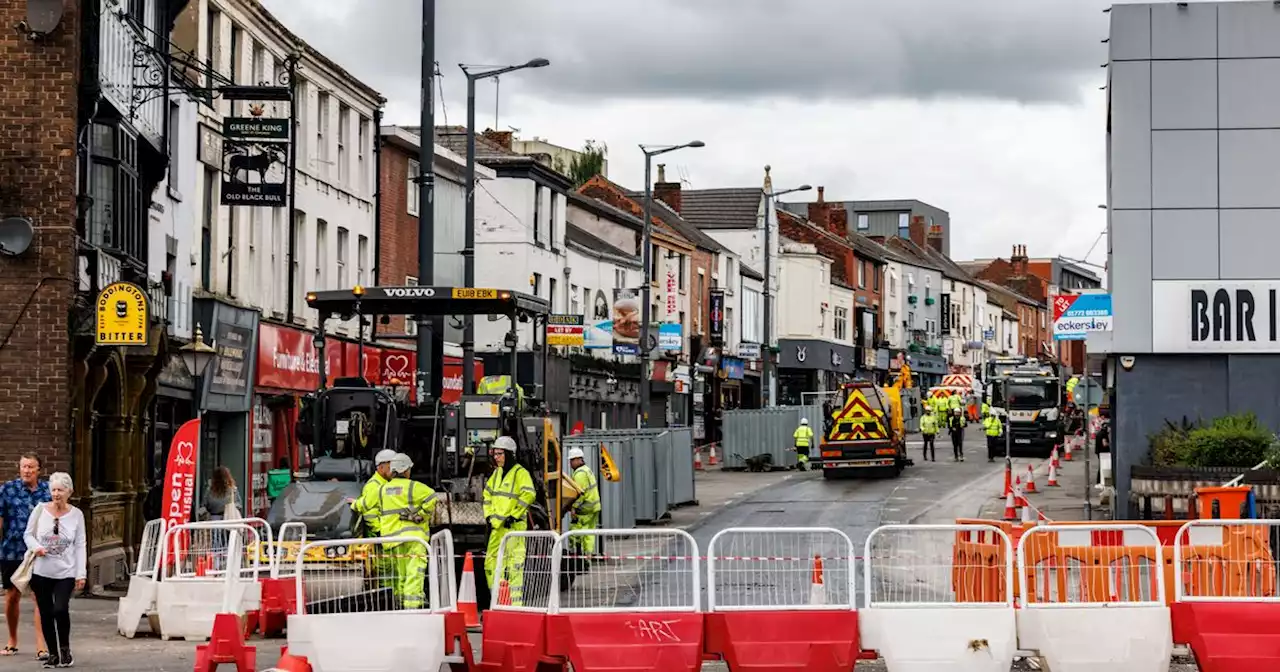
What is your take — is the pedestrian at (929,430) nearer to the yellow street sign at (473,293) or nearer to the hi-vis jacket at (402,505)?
the yellow street sign at (473,293)

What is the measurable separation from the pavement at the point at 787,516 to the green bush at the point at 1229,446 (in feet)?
15.9

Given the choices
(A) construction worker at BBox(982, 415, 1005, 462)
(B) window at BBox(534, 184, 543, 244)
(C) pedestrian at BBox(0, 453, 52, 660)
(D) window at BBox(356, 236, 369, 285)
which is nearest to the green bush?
(C) pedestrian at BBox(0, 453, 52, 660)

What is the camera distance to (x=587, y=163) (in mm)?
87250

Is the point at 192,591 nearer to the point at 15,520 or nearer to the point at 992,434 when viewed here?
the point at 15,520

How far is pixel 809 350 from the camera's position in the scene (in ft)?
278

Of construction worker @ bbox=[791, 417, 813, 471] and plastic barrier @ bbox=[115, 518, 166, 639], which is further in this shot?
construction worker @ bbox=[791, 417, 813, 471]

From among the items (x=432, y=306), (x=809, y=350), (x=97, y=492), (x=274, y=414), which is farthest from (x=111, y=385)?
(x=809, y=350)

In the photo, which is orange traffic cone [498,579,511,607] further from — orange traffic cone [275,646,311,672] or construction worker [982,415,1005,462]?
construction worker [982,415,1005,462]

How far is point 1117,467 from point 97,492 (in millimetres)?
15153

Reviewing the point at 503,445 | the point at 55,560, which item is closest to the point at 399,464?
the point at 503,445

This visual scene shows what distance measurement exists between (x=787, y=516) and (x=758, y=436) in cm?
1745

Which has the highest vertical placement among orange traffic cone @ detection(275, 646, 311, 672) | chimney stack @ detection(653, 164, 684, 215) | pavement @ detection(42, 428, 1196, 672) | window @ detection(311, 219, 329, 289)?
chimney stack @ detection(653, 164, 684, 215)

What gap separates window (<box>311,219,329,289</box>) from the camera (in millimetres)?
39594

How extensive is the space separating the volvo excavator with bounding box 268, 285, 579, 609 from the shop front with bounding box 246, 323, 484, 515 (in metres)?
10.2
